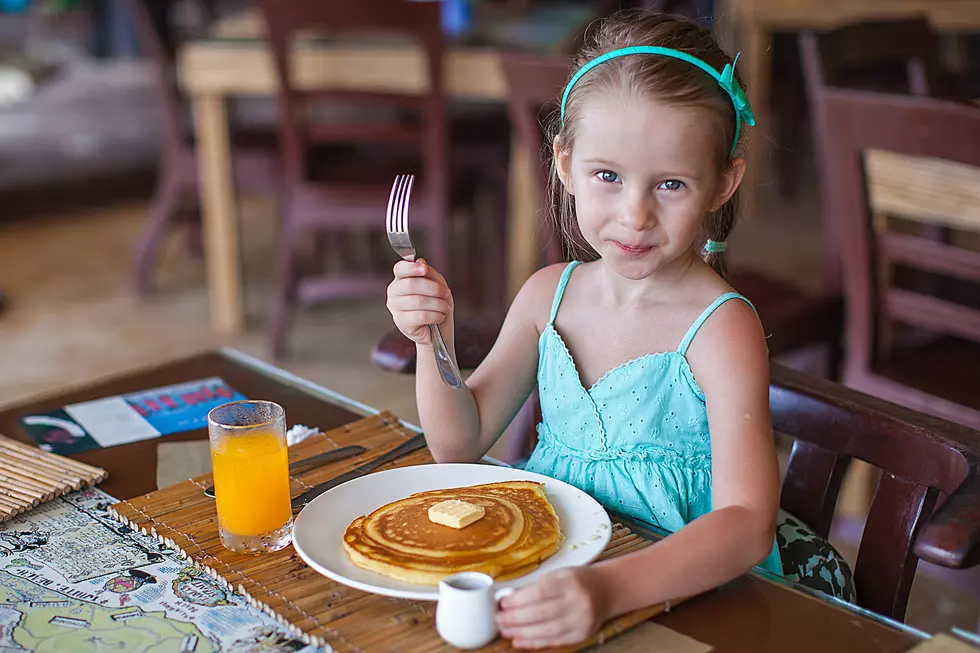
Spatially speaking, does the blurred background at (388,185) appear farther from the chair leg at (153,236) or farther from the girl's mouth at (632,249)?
the girl's mouth at (632,249)

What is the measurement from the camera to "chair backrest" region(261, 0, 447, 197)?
9.36ft

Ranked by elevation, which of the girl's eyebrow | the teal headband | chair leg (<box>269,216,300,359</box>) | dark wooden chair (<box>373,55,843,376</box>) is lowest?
chair leg (<box>269,216,300,359</box>)

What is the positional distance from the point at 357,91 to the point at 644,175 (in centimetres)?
215

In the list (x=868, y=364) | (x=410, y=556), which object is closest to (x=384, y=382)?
(x=868, y=364)

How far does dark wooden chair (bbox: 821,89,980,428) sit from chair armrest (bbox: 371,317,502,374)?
72cm

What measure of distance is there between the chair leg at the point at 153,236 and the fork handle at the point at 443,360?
2859 mm

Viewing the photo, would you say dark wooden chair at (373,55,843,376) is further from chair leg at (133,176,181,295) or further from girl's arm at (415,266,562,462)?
chair leg at (133,176,181,295)

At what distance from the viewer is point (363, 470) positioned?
1.13 metres

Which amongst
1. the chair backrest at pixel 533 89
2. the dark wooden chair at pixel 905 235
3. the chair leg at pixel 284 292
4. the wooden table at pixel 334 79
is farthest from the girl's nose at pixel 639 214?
the chair leg at pixel 284 292

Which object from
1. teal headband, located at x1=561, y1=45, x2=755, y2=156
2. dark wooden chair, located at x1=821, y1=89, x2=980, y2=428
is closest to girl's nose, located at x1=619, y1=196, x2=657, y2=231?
teal headband, located at x1=561, y1=45, x2=755, y2=156

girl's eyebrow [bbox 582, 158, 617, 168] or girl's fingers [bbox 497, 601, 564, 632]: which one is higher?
girl's eyebrow [bbox 582, 158, 617, 168]

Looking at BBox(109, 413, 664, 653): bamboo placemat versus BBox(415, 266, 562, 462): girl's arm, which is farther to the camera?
BBox(415, 266, 562, 462): girl's arm

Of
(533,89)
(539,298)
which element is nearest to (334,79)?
(533,89)

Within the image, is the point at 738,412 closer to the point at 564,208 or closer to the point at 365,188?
the point at 564,208
